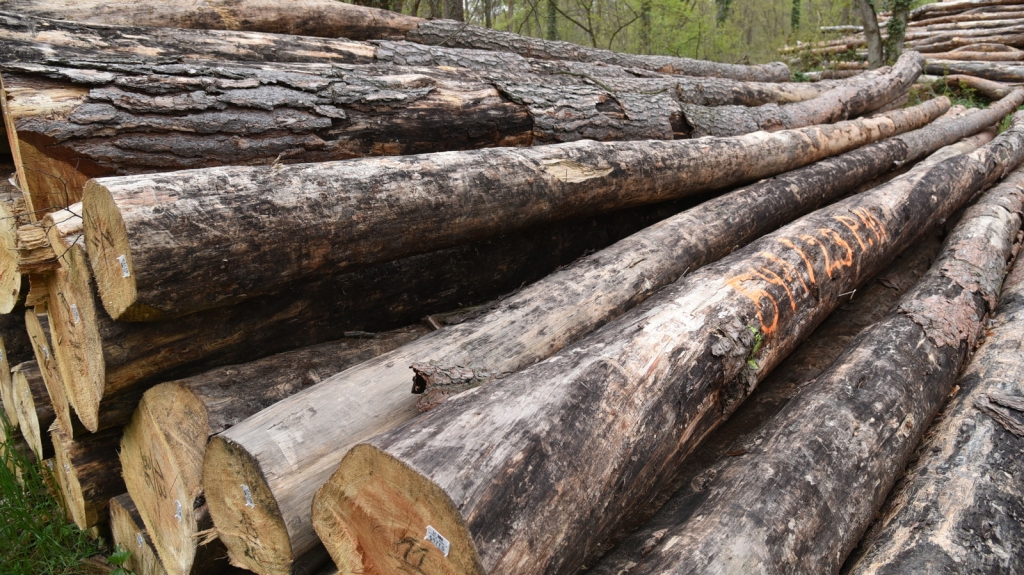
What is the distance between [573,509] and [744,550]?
1.71 ft

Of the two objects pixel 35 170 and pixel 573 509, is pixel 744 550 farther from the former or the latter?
pixel 35 170

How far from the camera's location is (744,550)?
1706 millimetres

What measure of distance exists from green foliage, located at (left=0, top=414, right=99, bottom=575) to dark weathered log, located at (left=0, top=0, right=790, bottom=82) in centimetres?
250

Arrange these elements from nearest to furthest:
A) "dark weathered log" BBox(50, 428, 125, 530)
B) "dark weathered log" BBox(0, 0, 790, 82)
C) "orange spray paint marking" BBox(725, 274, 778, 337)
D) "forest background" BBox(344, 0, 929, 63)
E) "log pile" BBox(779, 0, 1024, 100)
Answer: "orange spray paint marking" BBox(725, 274, 778, 337)
"dark weathered log" BBox(50, 428, 125, 530)
"dark weathered log" BBox(0, 0, 790, 82)
"log pile" BBox(779, 0, 1024, 100)
"forest background" BBox(344, 0, 929, 63)

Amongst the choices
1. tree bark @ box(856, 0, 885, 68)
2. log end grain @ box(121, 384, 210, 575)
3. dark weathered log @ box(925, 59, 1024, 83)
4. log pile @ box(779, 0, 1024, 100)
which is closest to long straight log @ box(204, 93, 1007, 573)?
log end grain @ box(121, 384, 210, 575)

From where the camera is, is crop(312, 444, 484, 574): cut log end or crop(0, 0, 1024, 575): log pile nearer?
crop(312, 444, 484, 574): cut log end

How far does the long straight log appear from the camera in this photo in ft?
6.03

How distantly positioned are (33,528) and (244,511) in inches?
75.3

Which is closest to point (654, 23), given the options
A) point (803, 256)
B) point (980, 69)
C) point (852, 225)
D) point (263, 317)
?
point (980, 69)

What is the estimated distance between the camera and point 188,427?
212 cm

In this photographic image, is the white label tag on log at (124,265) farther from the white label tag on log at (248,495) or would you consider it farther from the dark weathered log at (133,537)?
the dark weathered log at (133,537)

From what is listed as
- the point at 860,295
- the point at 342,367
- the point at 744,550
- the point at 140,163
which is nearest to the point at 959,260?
the point at 860,295

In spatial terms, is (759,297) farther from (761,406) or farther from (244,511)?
(244,511)

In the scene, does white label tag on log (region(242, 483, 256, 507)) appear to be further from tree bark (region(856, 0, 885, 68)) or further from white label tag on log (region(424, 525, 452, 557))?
tree bark (region(856, 0, 885, 68))
